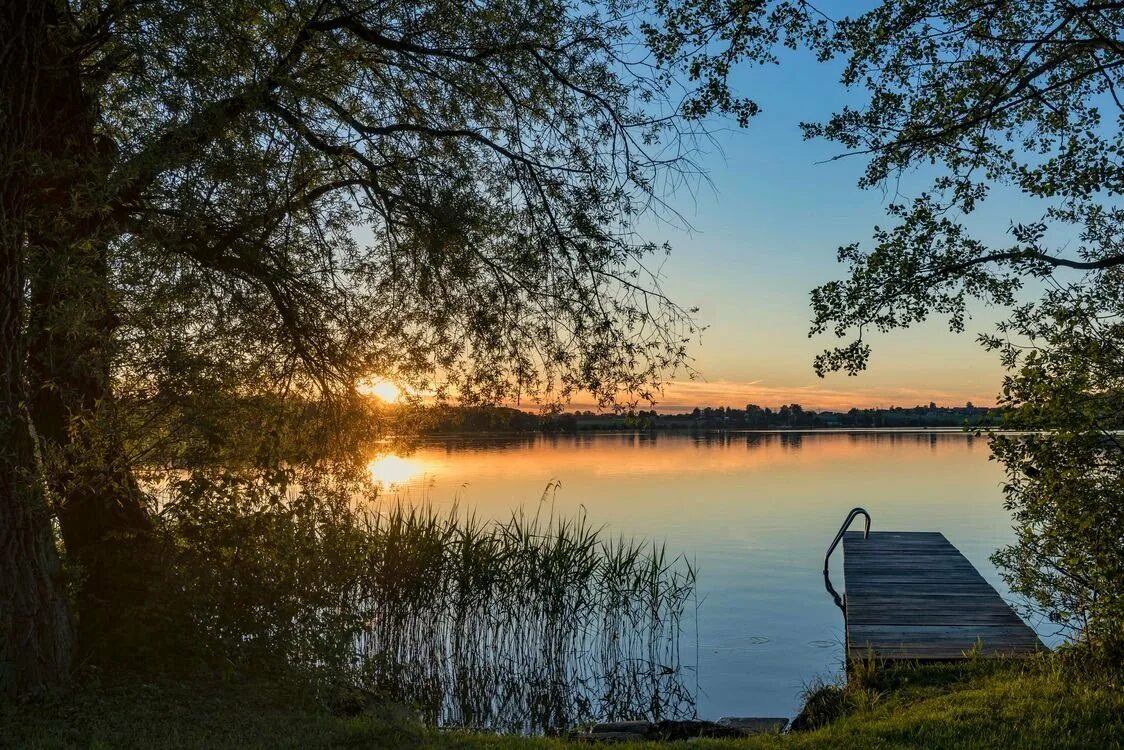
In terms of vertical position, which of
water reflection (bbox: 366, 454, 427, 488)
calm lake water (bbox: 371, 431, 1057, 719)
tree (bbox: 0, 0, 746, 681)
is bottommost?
calm lake water (bbox: 371, 431, 1057, 719)

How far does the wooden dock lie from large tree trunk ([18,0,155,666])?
771 cm

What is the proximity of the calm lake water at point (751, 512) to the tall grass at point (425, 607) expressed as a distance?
1.05 meters

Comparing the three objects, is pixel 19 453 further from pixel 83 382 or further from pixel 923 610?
pixel 923 610

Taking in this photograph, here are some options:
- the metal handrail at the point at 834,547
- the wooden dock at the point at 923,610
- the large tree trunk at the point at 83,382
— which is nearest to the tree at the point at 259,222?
the large tree trunk at the point at 83,382

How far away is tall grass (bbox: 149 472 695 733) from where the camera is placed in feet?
26.5

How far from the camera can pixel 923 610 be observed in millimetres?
11953

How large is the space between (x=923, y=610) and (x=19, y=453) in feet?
35.4

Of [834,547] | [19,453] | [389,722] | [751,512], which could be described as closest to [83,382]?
[19,453]

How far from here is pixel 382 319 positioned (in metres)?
9.90

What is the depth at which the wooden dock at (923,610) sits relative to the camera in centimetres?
1005

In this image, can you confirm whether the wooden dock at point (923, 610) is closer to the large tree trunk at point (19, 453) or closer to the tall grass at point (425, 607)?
the tall grass at point (425, 607)

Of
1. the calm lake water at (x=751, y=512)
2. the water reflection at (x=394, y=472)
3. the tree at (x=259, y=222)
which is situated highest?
the tree at (x=259, y=222)

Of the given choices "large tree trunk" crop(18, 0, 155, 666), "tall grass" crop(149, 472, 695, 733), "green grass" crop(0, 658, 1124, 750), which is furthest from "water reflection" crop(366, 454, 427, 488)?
"green grass" crop(0, 658, 1124, 750)

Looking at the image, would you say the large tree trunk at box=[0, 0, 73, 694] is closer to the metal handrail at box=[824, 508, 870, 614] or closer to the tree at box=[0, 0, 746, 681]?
the tree at box=[0, 0, 746, 681]
